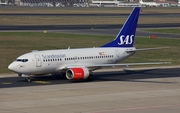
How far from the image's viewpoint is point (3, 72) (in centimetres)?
6569

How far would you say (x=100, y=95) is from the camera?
49125 millimetres

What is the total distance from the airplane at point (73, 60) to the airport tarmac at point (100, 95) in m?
1.14

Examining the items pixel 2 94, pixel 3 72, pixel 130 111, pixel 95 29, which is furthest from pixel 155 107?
pixel 95 29

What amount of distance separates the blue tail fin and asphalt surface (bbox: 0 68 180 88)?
11.9 ft

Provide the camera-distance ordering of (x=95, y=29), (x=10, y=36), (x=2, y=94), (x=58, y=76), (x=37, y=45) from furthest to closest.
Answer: (x=95, y=29) < (x=10, y=36) < (x=37, y=45) < (x=58, y=76) < (x=2, y=94)

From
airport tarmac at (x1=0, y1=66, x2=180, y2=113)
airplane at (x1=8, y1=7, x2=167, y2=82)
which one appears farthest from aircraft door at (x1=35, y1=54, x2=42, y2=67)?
airport tarmac at (x1=0, y1=66, x2=180, y2=113)

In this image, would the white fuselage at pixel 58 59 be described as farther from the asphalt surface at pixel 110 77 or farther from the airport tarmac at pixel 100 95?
the airport tarmac at pixel 100 95

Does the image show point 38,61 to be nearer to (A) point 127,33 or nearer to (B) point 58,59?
(B) point 58,59

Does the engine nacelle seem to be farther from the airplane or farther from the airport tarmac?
the airport tarmac

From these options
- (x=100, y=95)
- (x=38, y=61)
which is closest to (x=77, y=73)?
(x=38, y=61)

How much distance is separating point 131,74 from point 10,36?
47810 mm

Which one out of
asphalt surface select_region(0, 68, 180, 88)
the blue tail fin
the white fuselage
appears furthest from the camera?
the blue tail fin

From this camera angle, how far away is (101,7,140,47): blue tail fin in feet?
210

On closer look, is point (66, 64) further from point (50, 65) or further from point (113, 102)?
point (113, 102)
